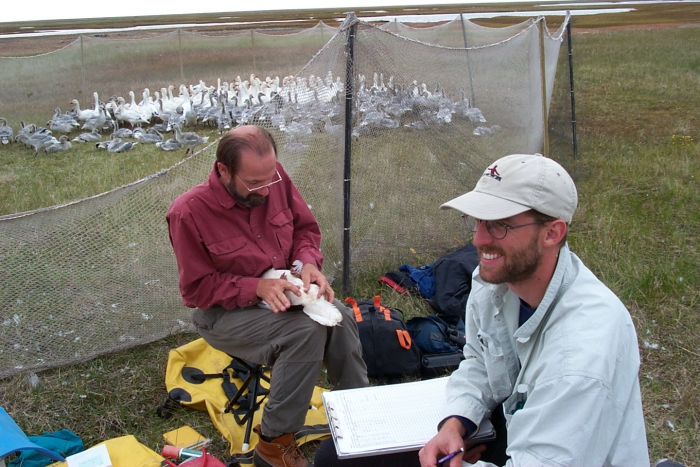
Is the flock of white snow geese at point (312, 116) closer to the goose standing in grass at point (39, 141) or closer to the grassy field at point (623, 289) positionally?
the goose standing in grass at point (39, 141)

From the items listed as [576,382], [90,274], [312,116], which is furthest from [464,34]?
[576,382]

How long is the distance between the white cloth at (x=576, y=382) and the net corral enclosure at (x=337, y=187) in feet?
7.23

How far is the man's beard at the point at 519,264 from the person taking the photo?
67.5 inches

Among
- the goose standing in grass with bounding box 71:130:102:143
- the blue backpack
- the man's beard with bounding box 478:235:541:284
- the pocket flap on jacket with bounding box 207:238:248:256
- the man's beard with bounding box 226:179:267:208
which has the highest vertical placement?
the man's beard with bounding box 478:235:541:284

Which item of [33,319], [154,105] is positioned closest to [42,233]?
[33,319]

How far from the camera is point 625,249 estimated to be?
486 centimetres

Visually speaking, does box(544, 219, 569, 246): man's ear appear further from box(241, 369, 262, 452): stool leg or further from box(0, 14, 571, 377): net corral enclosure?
box(0, 14, 571, 377): net corral enclosure

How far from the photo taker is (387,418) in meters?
2.25

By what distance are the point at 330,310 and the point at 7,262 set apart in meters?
1.72

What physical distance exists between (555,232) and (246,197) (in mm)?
1468

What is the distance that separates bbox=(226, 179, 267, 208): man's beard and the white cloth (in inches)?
54.2

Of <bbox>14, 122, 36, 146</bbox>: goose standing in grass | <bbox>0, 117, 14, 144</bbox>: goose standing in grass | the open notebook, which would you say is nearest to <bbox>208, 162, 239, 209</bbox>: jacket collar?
the open notebook

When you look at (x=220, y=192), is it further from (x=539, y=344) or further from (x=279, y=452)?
(x=539, y=344)

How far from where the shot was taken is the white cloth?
1.47 meters
